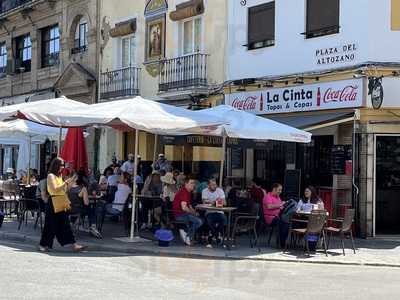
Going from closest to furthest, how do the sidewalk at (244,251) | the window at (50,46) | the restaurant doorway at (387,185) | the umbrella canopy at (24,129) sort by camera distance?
the sidewalk at (244,251), the restaurant doorway at (387,185), the umbrella canopy at (24,129), the window at (50,46)

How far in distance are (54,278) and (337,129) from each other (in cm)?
918

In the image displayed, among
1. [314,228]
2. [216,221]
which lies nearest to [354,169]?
[314,228]

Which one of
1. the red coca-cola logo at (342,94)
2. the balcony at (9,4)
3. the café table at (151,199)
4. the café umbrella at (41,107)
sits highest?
the balcony at (9,4)

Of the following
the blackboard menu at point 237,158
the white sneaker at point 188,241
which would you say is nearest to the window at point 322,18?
the blackboard menu at point 237,158

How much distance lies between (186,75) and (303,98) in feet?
15.0

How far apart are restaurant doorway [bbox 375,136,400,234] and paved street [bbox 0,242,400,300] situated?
14.6 feet

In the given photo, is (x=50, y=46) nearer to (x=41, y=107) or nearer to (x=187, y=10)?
(x=187, y=10)

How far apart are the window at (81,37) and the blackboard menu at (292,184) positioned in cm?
1191

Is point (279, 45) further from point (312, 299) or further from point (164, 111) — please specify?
point (312, 299)

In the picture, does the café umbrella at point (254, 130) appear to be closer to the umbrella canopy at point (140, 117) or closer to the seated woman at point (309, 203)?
the umbrella canopy at point (140, 117)

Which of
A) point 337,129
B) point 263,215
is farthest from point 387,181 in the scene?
point 263,215

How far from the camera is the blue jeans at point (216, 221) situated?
1337cm

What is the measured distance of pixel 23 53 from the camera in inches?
1233

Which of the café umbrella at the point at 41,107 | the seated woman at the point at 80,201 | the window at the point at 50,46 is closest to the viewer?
the seated woman at the point at 80,201
